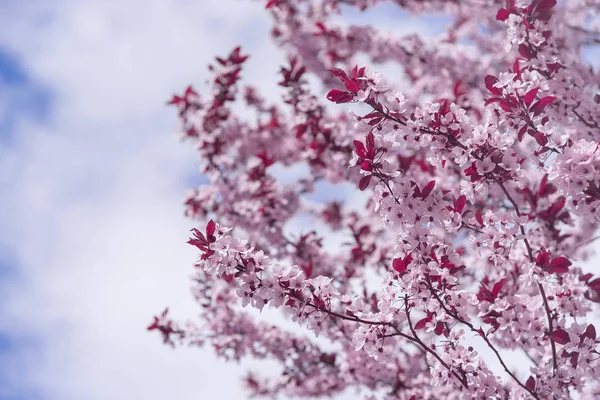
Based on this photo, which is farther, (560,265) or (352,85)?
(560,265)

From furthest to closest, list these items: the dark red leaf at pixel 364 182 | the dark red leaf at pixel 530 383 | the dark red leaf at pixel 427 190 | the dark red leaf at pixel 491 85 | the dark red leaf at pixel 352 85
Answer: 1. the dark red leaf at pixel 530 383
2. the dark red leaf at pixel 491 85
3. the dark red leaf at pixel 364 182
4. the dark red leaf at pixel 427 190
5. the dark red leaf at pixel 352 85

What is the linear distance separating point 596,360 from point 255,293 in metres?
2.17

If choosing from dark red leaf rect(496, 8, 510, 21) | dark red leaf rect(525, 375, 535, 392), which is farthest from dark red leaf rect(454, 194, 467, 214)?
dark red leaf rect(496, 8, 510, 21)

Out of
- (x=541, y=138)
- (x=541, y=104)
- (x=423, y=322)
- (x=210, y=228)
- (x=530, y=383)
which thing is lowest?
(x=530, y=383)

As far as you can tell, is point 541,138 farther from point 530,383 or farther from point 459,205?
point 530,383

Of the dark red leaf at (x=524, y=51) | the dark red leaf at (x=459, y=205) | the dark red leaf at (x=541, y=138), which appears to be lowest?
the dark red leaf at (x=459, y=205)

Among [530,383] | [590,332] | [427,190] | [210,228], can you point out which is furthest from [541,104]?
[210,228]

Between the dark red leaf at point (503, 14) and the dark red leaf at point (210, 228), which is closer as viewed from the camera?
the dark red leaf at point (210, 228)

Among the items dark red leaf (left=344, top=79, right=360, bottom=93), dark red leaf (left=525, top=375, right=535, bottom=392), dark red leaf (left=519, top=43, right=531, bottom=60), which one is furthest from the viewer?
dark red leaf (left=519, top=43, right=531, bottom=60)

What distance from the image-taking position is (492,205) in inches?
223

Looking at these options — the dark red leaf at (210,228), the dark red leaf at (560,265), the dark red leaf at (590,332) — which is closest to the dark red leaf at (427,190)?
the dark red leaf at (560,265)

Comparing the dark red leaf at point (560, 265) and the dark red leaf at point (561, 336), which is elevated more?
Answer: the dark red leaf at point (560, 265)

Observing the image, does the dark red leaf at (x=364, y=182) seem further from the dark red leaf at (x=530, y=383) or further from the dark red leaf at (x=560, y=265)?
the dark red leaf at (x=530, y=383)

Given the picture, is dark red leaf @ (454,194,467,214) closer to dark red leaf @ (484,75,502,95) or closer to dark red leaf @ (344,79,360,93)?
dark red leaf @ (484,75,502,95)
